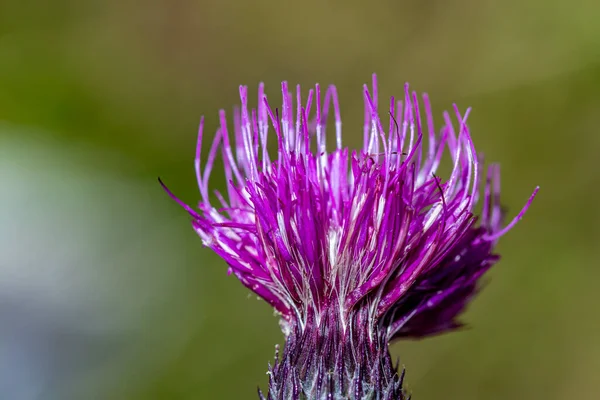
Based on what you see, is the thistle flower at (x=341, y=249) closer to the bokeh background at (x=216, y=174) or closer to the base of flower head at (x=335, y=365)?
the base of flower head at (x=335, y=365)

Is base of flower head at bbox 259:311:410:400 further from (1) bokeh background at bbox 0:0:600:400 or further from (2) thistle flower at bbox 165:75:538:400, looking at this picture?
(1) bokeh background at bbox 0:0:600:400

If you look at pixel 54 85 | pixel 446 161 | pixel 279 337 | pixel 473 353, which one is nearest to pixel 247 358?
pixel 279 337

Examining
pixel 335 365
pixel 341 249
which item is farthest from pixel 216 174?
pixel 335 365

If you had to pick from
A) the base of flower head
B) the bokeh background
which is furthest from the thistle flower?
the bokeh background

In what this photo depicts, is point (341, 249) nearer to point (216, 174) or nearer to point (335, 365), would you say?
point (335, 365)

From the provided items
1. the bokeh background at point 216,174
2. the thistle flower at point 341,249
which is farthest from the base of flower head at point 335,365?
the bokeh background at point 216,174

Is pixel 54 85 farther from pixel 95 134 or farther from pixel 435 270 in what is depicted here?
pixel 435 270
